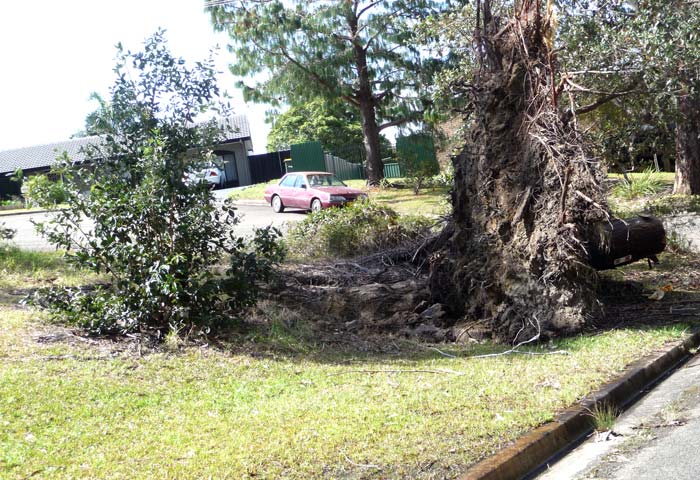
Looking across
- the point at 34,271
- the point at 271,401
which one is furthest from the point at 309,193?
the point at 271,401

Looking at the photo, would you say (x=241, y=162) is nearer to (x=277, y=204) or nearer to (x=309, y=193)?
(x=277, y=204)

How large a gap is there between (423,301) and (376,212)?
438 cm

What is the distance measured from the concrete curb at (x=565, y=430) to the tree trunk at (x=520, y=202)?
145cm

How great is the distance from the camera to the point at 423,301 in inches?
429

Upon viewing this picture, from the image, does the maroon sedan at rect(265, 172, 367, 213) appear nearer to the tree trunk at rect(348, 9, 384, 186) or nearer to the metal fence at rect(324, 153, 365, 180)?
the tree trunk at rect(348, 9, 384, 186)

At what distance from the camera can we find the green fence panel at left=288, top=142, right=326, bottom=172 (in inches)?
1575

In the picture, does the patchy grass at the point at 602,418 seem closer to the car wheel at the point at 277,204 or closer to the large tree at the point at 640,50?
the large tree at the point at 640,50

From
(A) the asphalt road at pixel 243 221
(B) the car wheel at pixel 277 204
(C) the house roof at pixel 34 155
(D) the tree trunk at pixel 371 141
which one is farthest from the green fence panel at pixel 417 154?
(C) the house roof at pixel 34 155

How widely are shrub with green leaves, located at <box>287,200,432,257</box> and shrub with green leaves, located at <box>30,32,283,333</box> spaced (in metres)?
4.80

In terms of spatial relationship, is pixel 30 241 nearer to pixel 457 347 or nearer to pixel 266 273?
pixel 266 273

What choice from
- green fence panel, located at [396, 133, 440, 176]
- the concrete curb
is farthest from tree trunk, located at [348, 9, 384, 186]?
the concrete curb

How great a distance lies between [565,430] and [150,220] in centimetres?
495

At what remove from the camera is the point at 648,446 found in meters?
5.86

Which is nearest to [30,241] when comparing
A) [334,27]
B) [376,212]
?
[376,212]
